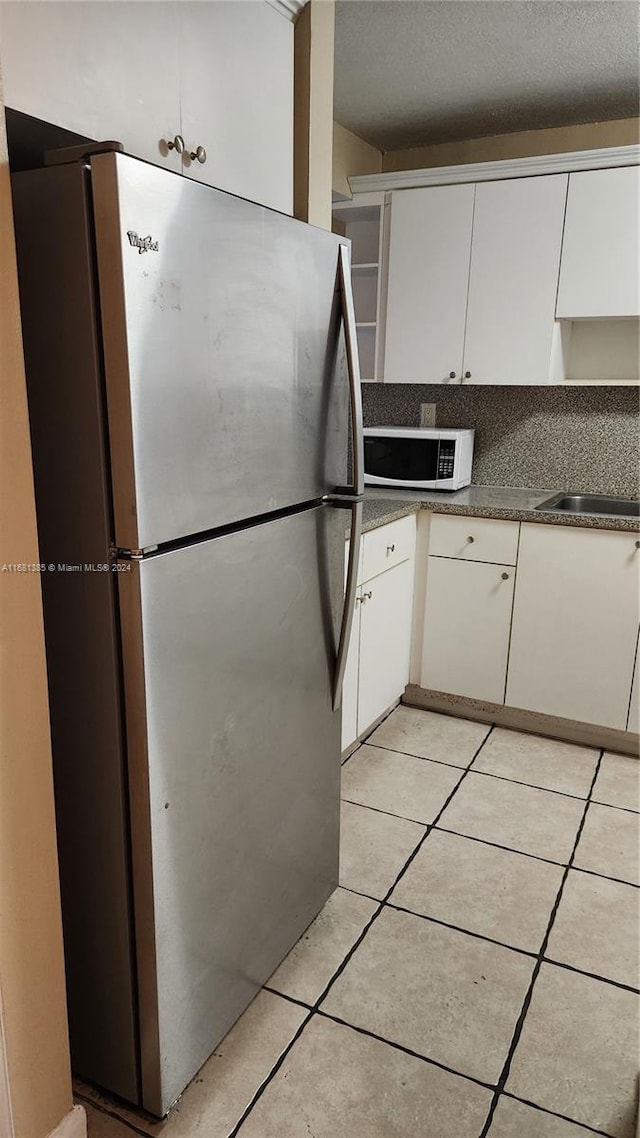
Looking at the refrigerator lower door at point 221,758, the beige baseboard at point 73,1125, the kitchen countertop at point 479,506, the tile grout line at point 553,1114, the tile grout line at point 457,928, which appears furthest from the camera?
the kitchen countertop at point 479,506

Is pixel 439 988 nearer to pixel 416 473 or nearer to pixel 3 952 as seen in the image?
pixel 3 952

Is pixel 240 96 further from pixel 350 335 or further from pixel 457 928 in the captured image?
pixel 457 928

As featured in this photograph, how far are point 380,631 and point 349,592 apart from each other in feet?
3.68

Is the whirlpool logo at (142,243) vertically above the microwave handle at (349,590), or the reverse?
the whirlpool logo at (142,243)

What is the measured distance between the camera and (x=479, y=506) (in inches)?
115

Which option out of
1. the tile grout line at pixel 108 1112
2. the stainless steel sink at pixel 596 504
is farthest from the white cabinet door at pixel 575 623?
the tile grout line at pixel 108 1112

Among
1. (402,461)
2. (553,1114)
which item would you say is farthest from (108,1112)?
(402,461)

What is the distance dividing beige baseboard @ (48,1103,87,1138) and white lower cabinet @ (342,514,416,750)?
141 centimetres

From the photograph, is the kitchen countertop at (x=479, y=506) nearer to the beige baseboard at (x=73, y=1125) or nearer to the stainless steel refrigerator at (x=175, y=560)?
the stainless steel refrigerator at (x=175, y=560)

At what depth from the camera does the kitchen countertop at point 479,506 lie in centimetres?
271

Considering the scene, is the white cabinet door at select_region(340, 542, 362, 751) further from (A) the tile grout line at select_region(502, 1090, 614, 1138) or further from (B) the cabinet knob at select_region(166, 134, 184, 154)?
(B) the cabinet knob at select_region(166, 134, 184, 154)

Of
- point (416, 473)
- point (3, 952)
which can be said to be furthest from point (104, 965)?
point (416, 473)

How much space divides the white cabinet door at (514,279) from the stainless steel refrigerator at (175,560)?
157 centimetres

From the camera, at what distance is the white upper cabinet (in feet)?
3.63
